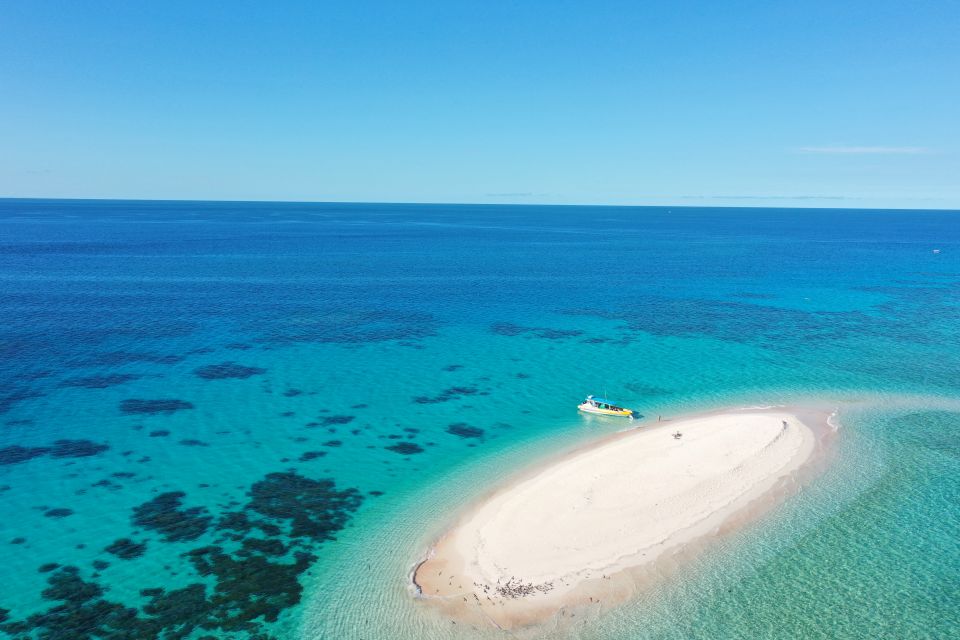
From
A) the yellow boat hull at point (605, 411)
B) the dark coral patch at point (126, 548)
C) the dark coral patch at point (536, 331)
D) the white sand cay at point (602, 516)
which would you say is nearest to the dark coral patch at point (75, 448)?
the dark coral patch at point (126, 548)

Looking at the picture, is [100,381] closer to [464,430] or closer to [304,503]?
[304,503]

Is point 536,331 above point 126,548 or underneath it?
above

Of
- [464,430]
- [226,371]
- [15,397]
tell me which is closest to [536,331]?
[464,430]

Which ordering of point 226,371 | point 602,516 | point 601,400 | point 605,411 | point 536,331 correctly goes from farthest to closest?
point 536,331
point 226,371
point 601,400
point 605,411
point 602,516

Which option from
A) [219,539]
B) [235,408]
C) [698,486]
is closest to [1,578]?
[219,539]

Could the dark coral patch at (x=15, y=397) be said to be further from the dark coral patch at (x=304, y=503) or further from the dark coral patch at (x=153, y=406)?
the dark coral patch at (x=304, y=503)

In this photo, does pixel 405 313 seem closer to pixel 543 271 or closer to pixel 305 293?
pixel 305 293
